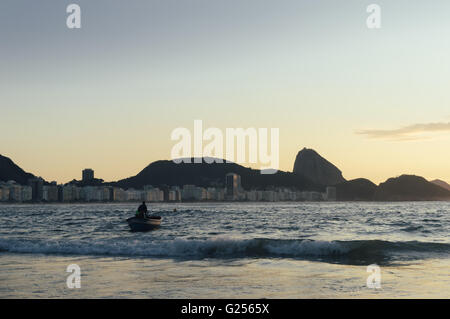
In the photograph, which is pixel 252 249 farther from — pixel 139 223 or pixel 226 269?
pixel 139 223

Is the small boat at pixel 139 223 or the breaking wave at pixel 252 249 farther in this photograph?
the small boat at pixel 139 223

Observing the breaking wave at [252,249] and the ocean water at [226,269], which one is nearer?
the ocean water at [226,269]

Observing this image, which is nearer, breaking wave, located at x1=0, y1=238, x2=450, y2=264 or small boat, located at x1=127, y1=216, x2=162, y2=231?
breaking wave, located at x1=0, y1=238, x2=450, y2=264

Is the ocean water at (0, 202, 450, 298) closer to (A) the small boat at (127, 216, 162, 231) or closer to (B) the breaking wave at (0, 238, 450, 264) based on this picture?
(B) the breaking wave at (0, 238, 450, 264)

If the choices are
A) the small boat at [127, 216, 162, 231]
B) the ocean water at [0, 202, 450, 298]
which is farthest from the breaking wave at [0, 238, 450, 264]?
the small boat at [127, 216, 162, 231]

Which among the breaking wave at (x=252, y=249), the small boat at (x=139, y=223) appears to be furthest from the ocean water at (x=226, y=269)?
the small boat at (x=139, y=223)

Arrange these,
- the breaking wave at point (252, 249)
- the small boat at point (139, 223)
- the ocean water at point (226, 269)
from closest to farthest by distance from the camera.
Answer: the ocean water at point (226, 269)
the breaking wave at point (252, 249)
the small boat at point (139, 223)

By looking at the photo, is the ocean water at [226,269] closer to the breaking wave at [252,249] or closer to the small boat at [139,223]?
the breaking wave at [252,249]

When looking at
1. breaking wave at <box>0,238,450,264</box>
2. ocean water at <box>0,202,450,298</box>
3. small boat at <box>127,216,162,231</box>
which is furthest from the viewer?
small boat at <box>127,216,162,231</box>

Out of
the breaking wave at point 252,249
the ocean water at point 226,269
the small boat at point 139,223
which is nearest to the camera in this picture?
the ocean water at point 226,269
